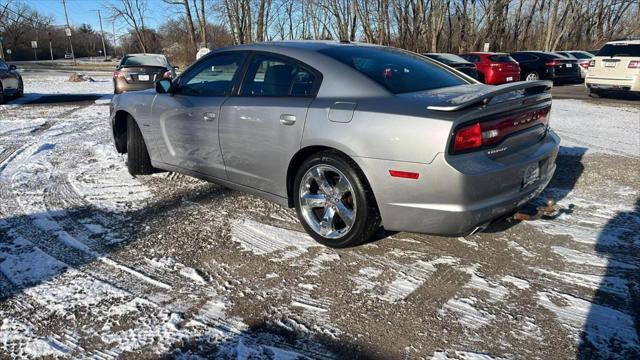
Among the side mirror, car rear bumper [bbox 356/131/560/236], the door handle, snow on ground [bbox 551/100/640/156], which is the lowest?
snow on ground [bbox 551/100/640/156]

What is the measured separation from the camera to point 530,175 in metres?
3.05

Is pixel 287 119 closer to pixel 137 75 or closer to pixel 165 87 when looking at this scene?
pixel 165 87

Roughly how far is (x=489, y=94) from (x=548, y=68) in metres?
18.9

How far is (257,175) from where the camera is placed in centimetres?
368

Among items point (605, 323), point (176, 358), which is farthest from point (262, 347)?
point (605, 323)

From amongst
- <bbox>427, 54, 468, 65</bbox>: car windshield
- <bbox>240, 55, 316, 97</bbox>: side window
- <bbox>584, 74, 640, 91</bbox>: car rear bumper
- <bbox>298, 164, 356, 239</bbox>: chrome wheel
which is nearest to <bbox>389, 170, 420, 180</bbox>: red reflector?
<bbox>298, 164, 356, 239</bbox>: chrome wheel

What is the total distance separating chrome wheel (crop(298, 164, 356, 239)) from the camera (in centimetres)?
318

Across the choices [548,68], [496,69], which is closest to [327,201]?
[496,69]

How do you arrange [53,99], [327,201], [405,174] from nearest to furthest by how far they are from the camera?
[405,174], [327,201], [53,99]

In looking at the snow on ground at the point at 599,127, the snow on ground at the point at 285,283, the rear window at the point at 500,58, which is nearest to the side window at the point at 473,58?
the rear window at the point at 500,58

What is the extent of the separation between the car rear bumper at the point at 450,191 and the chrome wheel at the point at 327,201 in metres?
0.28

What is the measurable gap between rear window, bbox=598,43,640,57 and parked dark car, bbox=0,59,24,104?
17.2 m

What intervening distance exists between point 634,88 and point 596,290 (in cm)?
1208

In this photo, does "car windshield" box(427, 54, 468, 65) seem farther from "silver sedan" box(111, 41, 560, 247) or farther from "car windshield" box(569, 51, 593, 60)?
"car windshield" box(569, 51, 593, 60)
